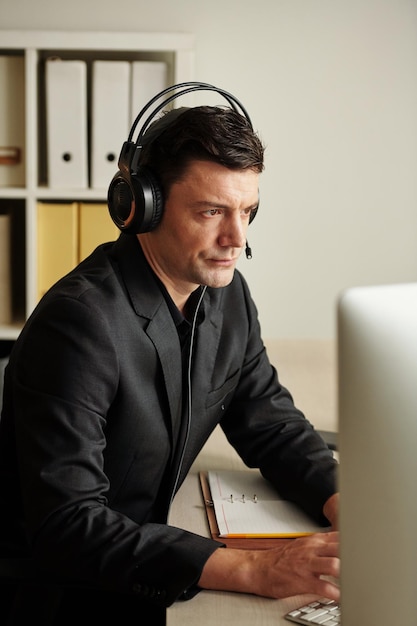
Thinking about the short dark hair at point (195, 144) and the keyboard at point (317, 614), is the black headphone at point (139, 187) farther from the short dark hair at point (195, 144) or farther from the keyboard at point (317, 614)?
the keyboard at point (317, 614)

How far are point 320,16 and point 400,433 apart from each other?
2.09 m

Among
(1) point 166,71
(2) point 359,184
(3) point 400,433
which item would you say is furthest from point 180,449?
(2) point 359,184

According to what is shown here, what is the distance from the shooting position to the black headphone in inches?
52.9

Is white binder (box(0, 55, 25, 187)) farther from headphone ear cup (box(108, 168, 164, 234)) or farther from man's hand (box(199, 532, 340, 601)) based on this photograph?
man's hand (box(199, 532, 340, 601))

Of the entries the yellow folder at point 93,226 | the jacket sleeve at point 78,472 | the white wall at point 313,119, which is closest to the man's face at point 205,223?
the jacket sleeve at point 78,472

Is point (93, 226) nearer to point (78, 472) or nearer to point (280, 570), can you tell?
point (78, 472)

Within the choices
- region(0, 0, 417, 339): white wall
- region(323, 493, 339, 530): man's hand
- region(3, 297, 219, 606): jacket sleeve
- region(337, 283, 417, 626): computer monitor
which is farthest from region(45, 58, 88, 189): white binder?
region(337, 283, 417, 626): computer monitor

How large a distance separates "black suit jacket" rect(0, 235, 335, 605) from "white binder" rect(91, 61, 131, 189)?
0.81m

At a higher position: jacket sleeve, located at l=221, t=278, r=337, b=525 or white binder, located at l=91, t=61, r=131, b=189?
white binder, located at l=91, t=61, r=131, b=189

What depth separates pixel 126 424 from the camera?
1313mm

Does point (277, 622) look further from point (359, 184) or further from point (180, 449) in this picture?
point (359, 184)

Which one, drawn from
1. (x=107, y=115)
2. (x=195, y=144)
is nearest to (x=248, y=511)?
(x=195, y=144)

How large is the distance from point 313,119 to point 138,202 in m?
1.35

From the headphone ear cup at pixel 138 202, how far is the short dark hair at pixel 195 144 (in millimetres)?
28
